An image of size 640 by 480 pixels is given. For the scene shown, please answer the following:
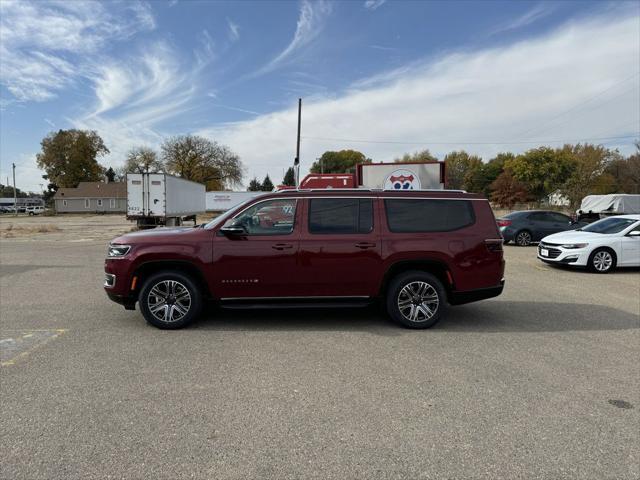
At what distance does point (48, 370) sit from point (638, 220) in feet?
41.9

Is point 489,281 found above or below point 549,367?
above

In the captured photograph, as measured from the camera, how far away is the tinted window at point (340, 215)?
225 inches

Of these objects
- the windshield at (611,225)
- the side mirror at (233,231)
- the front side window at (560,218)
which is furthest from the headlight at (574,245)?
the side mirror at (233,231)

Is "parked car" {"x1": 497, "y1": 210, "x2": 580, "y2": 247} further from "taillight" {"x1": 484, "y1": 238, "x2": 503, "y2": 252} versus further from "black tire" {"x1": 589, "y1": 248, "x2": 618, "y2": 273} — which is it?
"taillight" {"x1": 484, "y1": 238, "x2": 503, "y2": 252}

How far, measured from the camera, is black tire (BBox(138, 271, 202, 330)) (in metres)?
5.61

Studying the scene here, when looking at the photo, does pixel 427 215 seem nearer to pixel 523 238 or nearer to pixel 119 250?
pixel 119 250

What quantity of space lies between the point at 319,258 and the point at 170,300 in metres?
2.05

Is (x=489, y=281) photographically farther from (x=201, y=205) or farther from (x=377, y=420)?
(x=201, y=205)

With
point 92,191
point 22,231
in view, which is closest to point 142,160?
point 92,191

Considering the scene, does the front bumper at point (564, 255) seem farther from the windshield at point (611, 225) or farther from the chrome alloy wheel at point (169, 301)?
the chrome alloy wheel at point (169, 301)

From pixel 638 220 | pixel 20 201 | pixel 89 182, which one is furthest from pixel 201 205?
pixel 20 201

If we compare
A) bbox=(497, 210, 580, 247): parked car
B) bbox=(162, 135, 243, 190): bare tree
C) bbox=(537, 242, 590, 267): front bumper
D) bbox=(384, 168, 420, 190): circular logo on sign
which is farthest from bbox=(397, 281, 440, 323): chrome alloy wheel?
bbox=(162, 135, 243, 190): bare tree

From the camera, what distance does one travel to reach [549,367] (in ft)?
Answer: 14.4

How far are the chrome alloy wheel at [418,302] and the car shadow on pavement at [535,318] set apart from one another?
34cm
